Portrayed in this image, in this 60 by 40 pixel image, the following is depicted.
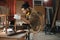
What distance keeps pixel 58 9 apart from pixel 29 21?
23.3 feet

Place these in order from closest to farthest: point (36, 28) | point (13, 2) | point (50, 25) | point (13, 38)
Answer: point (13, 38) → point (36, 28) → point (50, 25) → point (13, 2)

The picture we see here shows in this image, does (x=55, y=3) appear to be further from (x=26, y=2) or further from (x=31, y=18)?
(x=31, y=18)

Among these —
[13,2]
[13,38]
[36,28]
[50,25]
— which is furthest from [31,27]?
[13,2]

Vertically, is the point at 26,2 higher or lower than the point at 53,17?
higher

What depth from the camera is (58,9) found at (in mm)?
9797

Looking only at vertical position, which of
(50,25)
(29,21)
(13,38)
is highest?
(29,21)

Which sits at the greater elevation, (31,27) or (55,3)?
(55,3)

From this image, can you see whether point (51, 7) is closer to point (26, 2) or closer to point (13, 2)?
point (26, 2)

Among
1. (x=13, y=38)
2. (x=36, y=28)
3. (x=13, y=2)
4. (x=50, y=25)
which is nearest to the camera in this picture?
(x=13, y=38)

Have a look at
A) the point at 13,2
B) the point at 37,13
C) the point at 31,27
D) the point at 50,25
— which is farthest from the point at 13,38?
the point at 13,2

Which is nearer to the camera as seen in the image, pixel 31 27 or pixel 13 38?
pixel 13 38

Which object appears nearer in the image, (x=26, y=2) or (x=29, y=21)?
(x=29, y=21)

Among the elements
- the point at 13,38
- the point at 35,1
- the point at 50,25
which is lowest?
the point at 50,25

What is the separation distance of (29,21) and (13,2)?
7.70 metres
